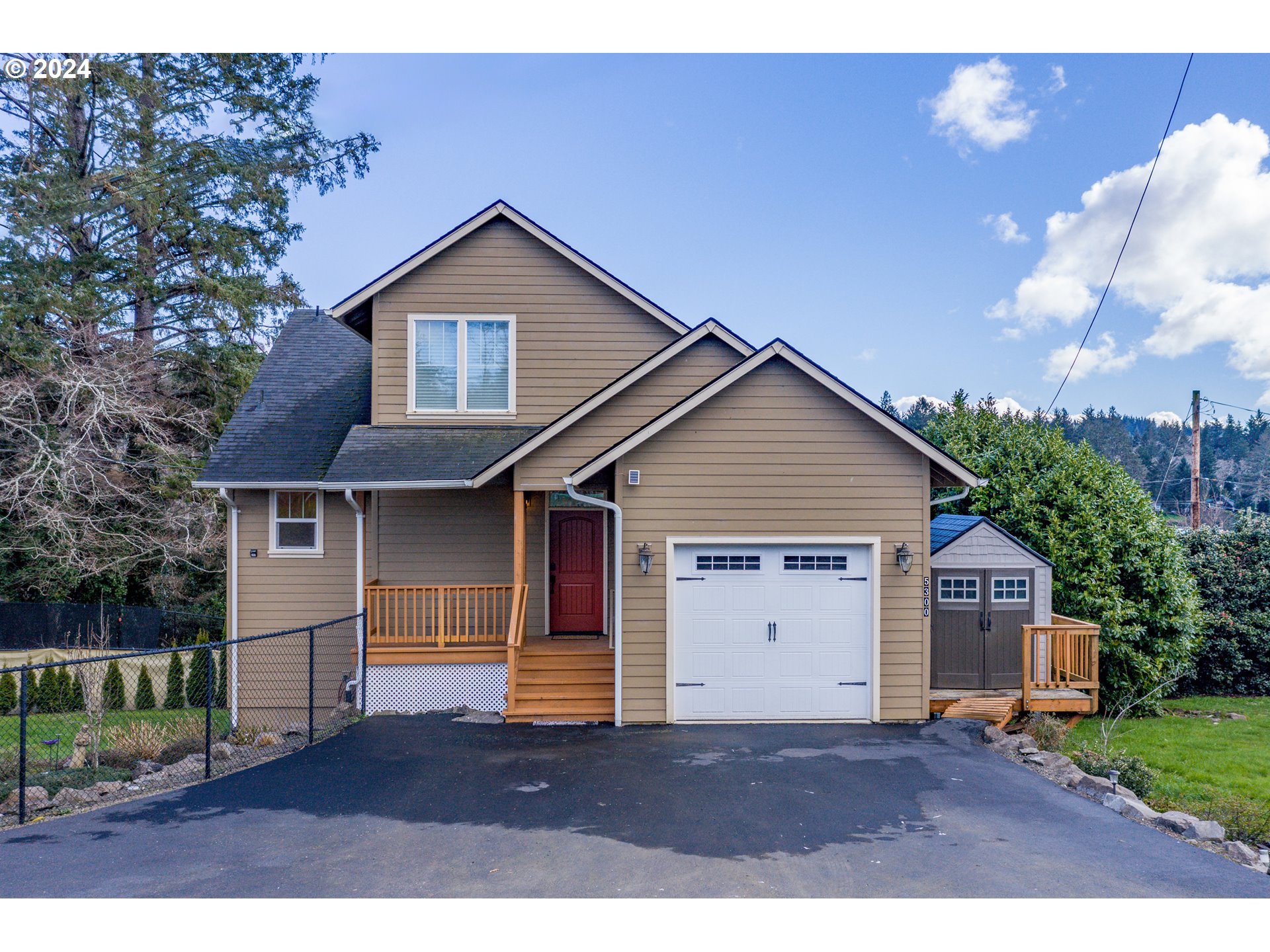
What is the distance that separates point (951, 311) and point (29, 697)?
32678 mm

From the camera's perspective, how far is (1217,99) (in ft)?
43.9

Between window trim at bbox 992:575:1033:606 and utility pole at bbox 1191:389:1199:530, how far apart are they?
444 inches

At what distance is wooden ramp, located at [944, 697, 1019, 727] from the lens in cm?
834

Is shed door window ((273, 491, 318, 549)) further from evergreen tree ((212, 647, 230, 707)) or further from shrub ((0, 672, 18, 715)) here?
shrub ((0, 672, 18, 715))

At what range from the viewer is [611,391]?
9.07 meters

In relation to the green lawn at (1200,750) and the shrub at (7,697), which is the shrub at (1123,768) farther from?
the shrub at (7,697)

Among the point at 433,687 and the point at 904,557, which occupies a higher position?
the point at 904,557

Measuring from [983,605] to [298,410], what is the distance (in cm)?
1118

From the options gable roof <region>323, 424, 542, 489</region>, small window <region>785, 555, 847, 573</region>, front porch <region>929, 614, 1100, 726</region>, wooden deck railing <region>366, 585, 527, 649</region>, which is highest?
gable roof <region>323, 424, 542, 489</region>

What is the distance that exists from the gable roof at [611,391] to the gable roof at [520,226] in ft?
4.28

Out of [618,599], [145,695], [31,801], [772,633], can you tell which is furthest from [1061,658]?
[145,695]

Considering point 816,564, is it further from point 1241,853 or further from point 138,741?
point 138,741

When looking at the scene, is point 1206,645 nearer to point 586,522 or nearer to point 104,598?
point 586,522

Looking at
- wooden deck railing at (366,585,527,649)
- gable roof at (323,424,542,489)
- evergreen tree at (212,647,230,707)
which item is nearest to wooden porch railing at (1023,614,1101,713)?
wooden deck railing at (366,585,527,649)
